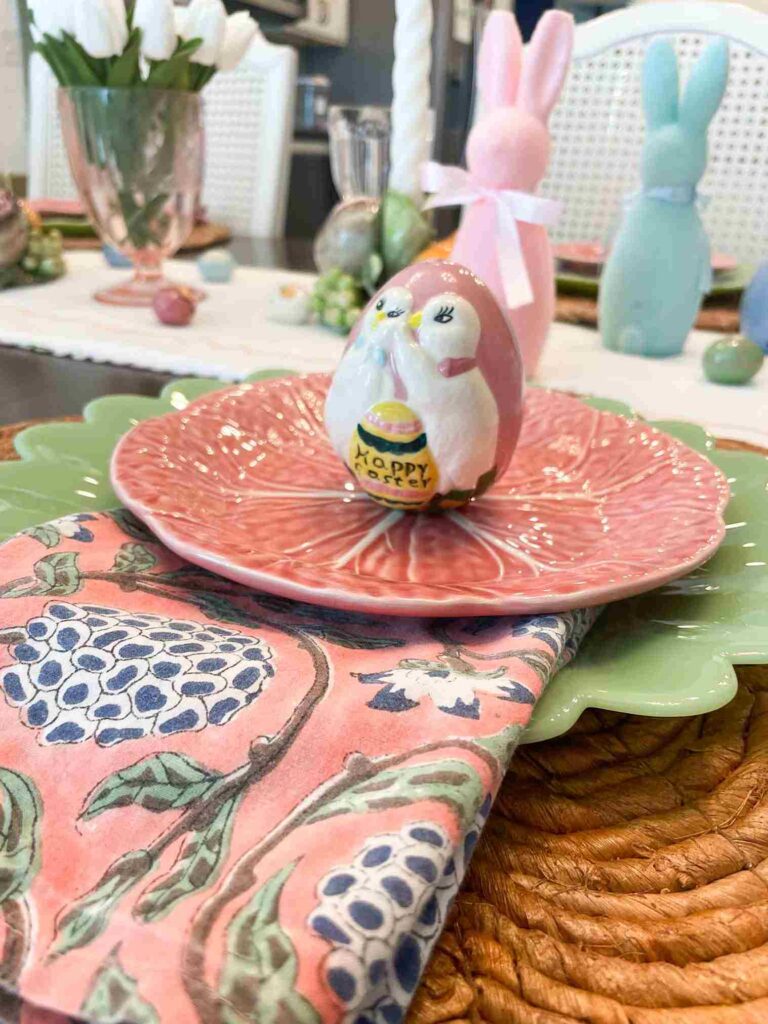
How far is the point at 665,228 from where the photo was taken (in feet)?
2.46

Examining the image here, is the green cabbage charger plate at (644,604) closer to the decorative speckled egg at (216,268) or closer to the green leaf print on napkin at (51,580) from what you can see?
the green leaf print on napkin at (51,580)

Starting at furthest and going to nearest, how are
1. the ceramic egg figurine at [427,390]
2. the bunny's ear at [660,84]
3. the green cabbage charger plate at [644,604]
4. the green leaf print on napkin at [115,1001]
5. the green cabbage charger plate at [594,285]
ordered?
the green cabbage charger plate at [594,285] → the bunny's ear at [660,84] → the ceramic egg figurine at [427,390] → the green cabbage charger plate at [644,604] → the green leaf print on napkin at [115,1001]

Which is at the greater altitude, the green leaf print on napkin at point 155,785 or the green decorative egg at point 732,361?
the green decorative egg at point 732,361

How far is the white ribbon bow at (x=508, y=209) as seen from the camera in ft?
2.08

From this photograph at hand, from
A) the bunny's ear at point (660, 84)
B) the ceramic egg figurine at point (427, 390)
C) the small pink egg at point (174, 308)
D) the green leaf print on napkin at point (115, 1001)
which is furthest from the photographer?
the small pink egg at point (174, 308)

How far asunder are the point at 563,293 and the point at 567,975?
939mm

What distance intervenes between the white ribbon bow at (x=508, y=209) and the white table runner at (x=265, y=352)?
0.34ft

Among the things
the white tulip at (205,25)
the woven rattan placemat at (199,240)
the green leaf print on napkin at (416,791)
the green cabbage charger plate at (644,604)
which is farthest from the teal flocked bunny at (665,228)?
the woven rattan placemat at (199,240)

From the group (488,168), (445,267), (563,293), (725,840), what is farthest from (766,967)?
(563,293)

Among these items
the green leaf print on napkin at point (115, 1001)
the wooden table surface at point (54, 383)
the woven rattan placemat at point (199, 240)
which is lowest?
the wooden table surface at point (54, 383)

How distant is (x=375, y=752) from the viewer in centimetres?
23

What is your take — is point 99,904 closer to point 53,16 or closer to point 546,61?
point 546,61

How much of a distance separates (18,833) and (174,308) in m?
0.68

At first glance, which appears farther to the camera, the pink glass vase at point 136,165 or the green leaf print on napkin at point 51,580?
the pink glass vase at point 136,165
